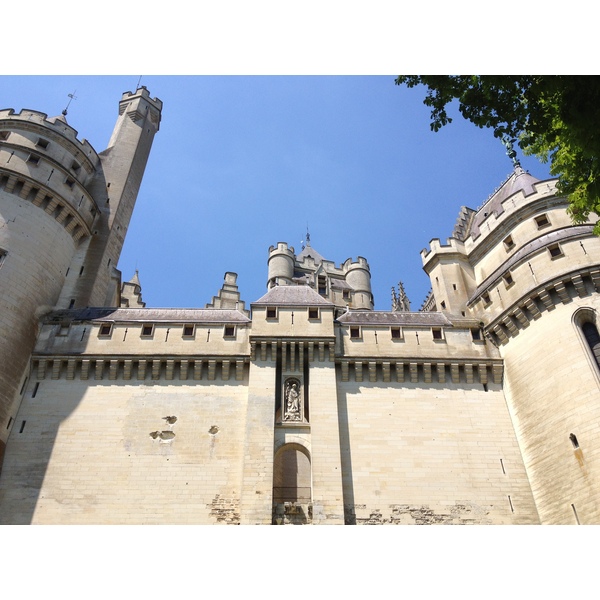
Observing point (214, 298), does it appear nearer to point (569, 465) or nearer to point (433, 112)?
point (569, 465)

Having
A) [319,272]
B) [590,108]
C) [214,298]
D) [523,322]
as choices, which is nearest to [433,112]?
[590,108]

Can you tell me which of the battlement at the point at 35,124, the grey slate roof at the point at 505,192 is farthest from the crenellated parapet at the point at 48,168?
the grey slate roof at the point at 505,192

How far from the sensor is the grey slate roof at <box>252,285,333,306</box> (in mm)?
21109

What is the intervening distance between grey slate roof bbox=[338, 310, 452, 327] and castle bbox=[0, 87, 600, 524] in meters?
0.12

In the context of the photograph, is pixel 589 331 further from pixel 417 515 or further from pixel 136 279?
pixel 136 279

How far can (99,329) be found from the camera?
2069 centimetres

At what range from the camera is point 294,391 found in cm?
1925

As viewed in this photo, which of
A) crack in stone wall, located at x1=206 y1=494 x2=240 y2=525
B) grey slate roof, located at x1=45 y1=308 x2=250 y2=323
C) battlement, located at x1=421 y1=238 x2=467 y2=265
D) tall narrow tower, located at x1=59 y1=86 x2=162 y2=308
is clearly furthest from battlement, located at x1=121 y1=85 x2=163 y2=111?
crack in stone wall, located at x1=206 y1=494 x2=240 y2=525

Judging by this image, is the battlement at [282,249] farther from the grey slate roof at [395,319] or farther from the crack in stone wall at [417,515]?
the crack in stone wall at [417,515]

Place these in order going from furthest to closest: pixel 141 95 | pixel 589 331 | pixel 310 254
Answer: pixel 310 254 → pixel 141 95 → pixel 589 331

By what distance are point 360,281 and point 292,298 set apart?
21.2 m

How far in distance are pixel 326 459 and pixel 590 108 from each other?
12.6 metres

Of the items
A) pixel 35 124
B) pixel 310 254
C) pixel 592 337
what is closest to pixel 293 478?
pixel 592 337

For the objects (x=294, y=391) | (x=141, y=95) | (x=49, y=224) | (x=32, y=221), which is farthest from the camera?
(x=141, y=95)
